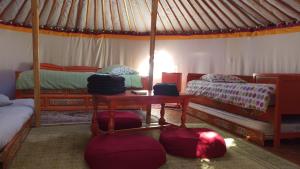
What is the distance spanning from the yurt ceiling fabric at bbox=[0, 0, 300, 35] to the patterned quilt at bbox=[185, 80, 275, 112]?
1.25 metres

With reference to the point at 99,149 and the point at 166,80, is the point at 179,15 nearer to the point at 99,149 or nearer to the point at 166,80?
the point at 166,80

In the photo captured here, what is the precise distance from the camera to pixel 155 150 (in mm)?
1680

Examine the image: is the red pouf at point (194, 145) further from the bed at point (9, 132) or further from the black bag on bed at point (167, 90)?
the bed at point (9, 132)

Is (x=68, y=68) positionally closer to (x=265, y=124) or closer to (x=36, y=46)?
(x=36, y=46)

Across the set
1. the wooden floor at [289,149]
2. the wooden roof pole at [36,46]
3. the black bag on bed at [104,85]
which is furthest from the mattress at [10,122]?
the wooden floor at [289,149]

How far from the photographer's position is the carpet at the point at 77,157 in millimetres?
1804

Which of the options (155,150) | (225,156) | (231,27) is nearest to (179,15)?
(231,27)

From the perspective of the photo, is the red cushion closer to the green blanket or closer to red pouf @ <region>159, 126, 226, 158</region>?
red pouf @ <region>159, 126, 226, 158</region>

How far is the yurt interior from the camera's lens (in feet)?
6.38

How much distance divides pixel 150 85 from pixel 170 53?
7.47ft

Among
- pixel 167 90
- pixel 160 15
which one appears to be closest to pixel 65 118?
pixel 167 90

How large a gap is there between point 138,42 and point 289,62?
300cm

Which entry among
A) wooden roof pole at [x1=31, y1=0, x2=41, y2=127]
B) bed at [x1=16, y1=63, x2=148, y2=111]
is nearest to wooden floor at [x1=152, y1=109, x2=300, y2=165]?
wooden roof pole at [x1=31, y1=0, x2=41, y2=127]

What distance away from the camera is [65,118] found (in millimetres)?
3385
